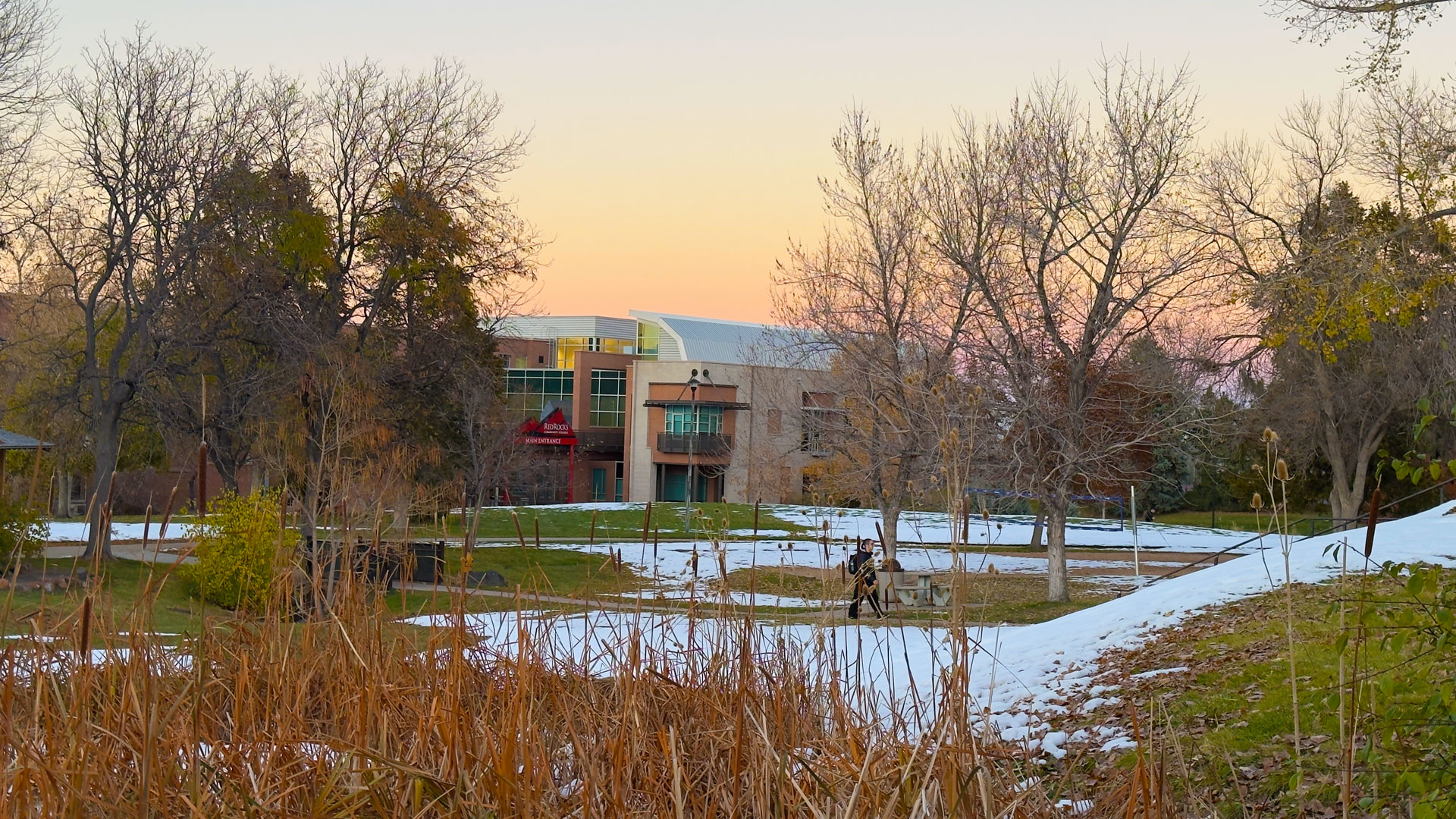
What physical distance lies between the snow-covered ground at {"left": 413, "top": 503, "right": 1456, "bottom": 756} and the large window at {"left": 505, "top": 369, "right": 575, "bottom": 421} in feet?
177

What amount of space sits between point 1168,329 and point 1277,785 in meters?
14.9

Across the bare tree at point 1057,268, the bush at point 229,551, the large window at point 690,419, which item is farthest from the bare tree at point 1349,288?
the large window at point 690,419

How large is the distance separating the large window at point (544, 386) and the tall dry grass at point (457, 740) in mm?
62053

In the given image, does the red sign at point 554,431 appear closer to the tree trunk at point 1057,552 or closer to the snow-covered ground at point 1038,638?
the tree trunk at point 1057,552

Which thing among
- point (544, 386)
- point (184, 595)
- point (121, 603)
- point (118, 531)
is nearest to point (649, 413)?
point (544, 386)

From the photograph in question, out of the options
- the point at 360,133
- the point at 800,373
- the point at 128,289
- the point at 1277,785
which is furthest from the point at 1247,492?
the point at 1277,785

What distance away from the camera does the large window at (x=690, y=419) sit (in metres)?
60.4

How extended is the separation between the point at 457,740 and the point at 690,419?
57.8 meters

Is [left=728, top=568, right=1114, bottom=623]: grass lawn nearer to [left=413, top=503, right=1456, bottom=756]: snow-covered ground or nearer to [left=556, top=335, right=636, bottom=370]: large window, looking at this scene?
[left=413, top=503, right=1456, bottom=756]: snow-covered ground

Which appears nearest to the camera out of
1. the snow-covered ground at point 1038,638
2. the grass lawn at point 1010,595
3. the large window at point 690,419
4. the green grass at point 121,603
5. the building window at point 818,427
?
the green grass at point 121,603

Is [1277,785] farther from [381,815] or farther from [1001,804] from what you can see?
[381,815]

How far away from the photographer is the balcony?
186ft

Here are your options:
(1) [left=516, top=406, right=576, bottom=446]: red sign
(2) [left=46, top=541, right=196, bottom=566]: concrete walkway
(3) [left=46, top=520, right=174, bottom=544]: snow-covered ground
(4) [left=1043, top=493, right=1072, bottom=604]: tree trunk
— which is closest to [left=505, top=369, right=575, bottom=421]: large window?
(1) [left=516, top=406, right=576, bottom=446]: red sign

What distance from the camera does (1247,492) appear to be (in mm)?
48906
